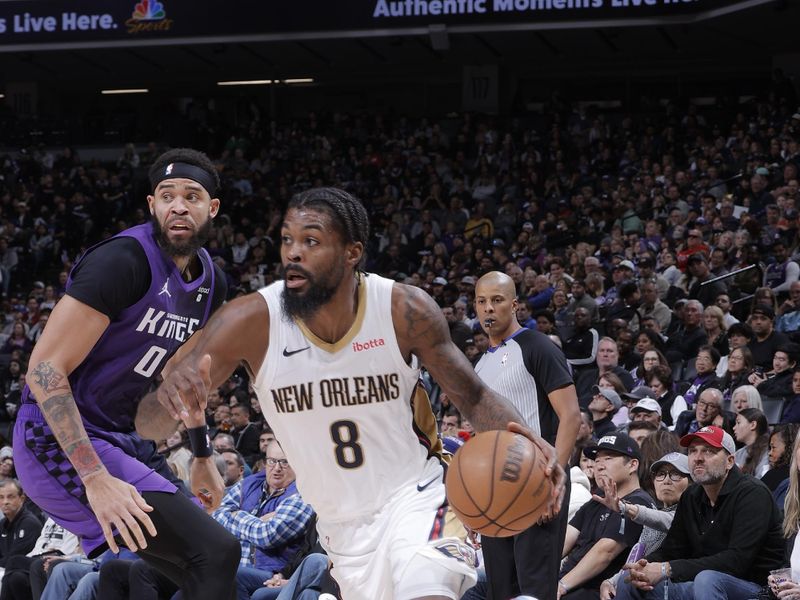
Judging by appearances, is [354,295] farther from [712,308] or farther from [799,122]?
[799,122]

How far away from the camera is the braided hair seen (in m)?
4.23

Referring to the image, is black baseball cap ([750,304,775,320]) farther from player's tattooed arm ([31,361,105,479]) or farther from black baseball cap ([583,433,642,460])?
player's tattooed arm ([31,361,105,479])

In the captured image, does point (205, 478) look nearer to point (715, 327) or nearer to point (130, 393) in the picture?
point (130, 393)

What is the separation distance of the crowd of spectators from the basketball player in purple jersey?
304 cm

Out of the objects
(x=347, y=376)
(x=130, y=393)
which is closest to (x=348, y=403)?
(x=347, y=376)

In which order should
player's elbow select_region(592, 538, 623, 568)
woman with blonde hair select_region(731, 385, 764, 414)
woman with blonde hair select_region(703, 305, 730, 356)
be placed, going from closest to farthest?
player's elbow select_region(592, 538, 623, 568) < woman with blonde hair select_region(731, 385, 764, 414) < woman with blonde hair select_region(703, 305, 730, 356)

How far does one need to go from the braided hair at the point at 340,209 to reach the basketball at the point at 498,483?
85 cm

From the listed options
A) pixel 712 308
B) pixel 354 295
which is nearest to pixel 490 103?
pixel 712 308

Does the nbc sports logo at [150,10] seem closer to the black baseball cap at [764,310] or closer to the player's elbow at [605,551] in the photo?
the black baseball cap at [764,310]

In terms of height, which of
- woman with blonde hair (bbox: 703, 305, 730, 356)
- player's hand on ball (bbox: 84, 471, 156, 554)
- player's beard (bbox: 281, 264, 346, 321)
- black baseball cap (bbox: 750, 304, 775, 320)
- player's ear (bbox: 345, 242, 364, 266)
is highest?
player's ear (bbox: 345, 242, 364, 266)

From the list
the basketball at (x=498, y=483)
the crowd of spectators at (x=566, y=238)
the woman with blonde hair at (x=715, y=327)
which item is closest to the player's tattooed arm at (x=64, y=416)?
the basketball at (x=498, y=483)

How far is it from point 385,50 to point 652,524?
19.9 meters

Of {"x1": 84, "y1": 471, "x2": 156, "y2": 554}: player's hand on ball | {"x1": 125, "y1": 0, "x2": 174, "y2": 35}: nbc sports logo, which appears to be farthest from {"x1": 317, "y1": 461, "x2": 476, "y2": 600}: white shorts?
{"x1": 125, "y1": 0, "x2": 174, "y2": 35}: nbc sports logo

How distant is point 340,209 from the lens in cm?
425
